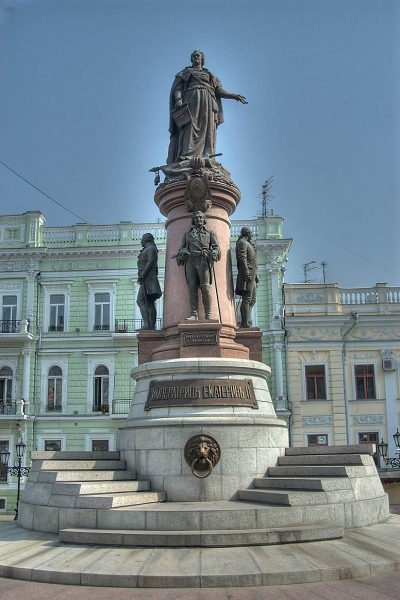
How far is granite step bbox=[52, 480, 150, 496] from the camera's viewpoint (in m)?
9.05

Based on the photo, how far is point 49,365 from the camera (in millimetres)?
34375

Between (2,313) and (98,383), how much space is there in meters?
6.32

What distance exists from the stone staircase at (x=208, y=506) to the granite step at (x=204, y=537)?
0.01 meters

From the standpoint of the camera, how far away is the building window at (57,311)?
3491cm

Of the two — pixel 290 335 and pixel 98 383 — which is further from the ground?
pixel 290 335

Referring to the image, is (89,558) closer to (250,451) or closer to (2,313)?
(250,451)

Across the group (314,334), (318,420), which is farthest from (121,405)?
(314,334)

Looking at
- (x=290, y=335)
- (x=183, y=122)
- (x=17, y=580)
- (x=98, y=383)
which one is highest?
(x=183, y=122)

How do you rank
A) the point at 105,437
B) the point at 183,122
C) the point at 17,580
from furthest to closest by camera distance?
1. the point at 105,437
2. the point at 183,122
3. the point at 17,580

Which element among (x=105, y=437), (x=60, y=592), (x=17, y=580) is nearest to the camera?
(x=60, y=592)

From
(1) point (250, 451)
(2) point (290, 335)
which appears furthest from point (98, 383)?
(1) point (250, 451)

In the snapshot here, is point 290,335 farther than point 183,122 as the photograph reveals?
Yes

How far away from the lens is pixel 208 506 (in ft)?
30.2

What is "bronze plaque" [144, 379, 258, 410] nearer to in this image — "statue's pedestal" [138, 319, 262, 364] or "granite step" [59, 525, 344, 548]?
"statue's pedestal" [138, 319, 262, 364]
